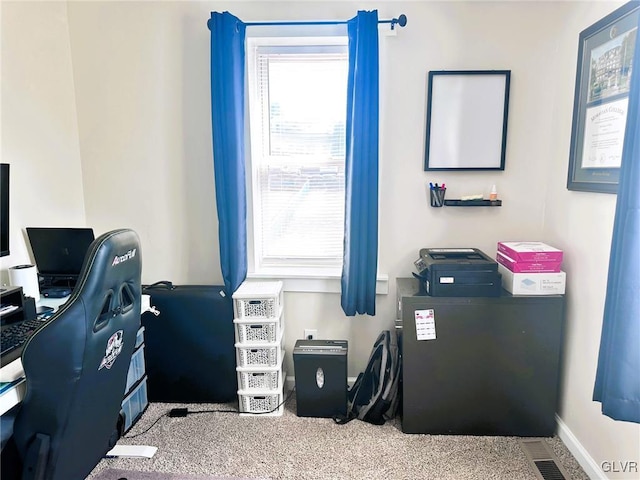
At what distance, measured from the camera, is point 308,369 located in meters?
2.26

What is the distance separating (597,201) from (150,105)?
2.42 m

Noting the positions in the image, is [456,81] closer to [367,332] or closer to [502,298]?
[502,298]

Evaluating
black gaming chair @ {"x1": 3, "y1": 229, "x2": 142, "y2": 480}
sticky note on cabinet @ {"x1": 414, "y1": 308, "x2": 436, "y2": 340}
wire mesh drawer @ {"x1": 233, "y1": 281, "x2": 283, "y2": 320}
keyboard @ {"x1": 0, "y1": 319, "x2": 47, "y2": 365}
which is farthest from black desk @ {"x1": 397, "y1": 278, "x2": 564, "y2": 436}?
keyboard @ {"x1": 0, "y1": 319, "x2": 47, "y2": 365}

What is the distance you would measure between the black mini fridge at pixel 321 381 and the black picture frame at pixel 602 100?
4.98ft

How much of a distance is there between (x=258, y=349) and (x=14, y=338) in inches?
A: 46.5

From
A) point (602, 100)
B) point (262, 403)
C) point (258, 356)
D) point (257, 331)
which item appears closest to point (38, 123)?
point (257, 331)

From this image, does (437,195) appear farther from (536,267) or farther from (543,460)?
(543,460)

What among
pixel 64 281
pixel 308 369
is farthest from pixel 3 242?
pixel 308 369

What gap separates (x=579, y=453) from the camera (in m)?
1.90

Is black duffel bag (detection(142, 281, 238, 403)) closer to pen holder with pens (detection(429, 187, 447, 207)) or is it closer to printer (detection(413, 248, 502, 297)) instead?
printer (detection(413, 248, 502, 297))

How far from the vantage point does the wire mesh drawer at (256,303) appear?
7.32 ft

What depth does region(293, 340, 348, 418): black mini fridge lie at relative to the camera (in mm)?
2242

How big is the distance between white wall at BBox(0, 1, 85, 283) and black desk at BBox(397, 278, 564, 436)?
200 cm

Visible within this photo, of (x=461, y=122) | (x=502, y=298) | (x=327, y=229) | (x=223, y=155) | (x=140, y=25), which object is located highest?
(x=140, y=25)
